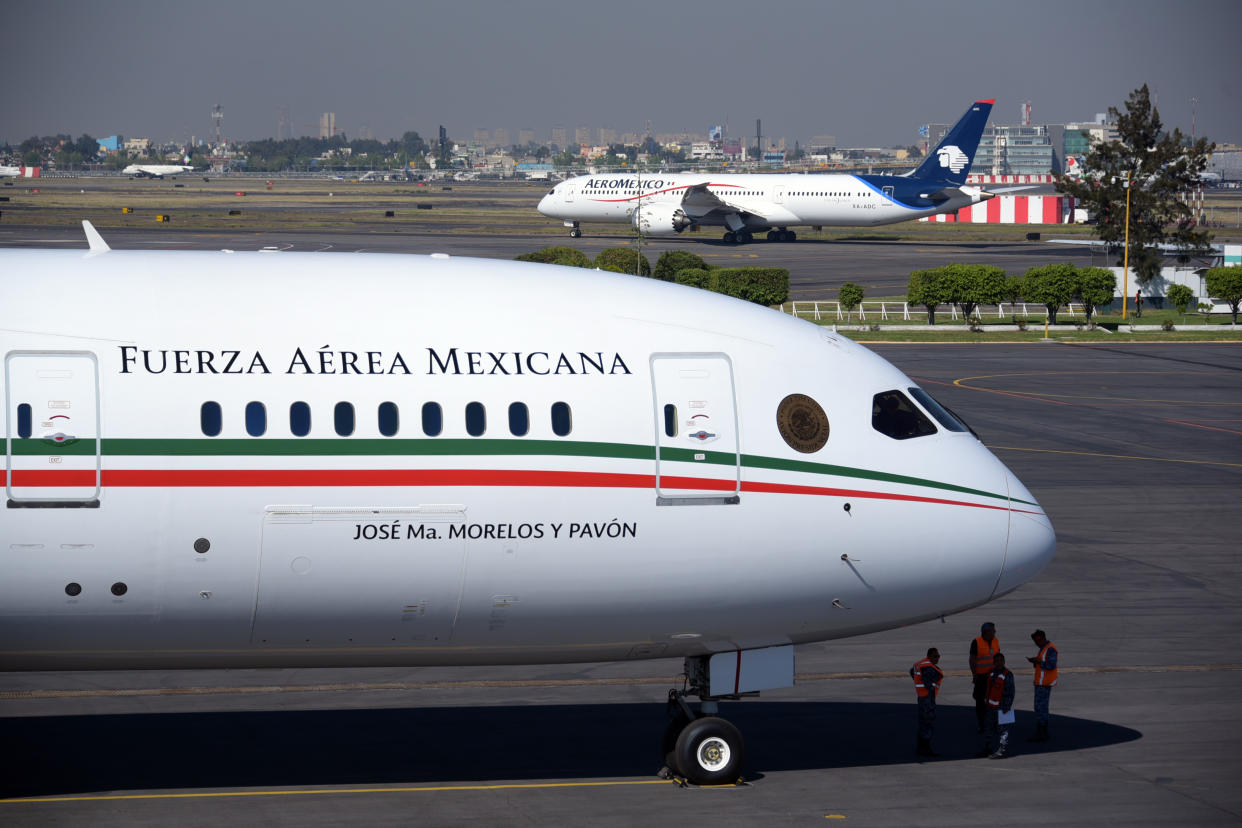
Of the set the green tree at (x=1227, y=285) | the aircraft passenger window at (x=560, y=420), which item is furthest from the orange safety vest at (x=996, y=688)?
the green tree at (x=1227, y=285)

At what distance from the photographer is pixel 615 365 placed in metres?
13.3

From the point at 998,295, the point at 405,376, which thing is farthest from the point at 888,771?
the point at 998,295

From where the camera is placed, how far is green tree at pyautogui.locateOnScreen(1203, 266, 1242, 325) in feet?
221

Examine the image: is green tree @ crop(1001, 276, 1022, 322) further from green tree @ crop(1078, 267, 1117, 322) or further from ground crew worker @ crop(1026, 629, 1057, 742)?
ground crew worker @ crop(1026, 629, 1057, 742)

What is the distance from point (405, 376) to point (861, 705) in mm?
8332

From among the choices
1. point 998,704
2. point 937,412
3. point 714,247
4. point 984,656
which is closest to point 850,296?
point 714,247

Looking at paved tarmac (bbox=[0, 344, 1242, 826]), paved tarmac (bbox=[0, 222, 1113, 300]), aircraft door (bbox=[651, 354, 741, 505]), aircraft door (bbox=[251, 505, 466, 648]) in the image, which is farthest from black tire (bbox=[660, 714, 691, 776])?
paved tarmac (bbox=[0, 222, 1113, 300])

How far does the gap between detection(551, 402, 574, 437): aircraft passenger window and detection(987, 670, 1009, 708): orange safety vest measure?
609cm

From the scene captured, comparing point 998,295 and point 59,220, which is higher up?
point 59,220

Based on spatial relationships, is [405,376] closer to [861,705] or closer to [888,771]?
[888,771]

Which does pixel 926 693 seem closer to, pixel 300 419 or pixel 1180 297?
pixel 300 419

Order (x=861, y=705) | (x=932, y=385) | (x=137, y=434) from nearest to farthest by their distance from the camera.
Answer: (x=137, y=434)
(x=861, y=705)
(x=932, y=385)

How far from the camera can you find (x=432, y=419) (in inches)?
499

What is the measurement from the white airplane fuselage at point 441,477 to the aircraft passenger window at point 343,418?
0.02 meters
